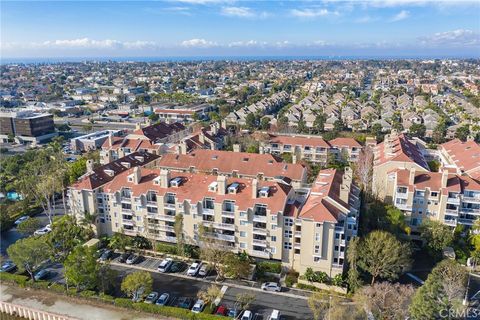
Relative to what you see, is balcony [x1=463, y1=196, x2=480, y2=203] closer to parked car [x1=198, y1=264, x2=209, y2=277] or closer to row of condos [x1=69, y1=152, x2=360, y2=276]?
row of condos [x1=69, y1=152, x2=360, y2=276]

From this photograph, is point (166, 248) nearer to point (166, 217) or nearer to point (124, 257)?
point (166, 217)

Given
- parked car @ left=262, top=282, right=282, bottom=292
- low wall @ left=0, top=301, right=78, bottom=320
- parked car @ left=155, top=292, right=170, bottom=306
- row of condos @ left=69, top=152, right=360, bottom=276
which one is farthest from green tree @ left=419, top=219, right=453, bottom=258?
low wall @ left=0, top=301, right=78, bottom=320

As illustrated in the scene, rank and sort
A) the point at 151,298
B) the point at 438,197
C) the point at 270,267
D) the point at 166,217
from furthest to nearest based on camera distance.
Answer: the point at 438,197 → the point at 166,217 → the point at 270,267 → the point at 151,298

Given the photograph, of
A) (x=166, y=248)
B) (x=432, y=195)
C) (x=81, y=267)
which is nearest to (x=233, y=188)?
(x=166, y=248)

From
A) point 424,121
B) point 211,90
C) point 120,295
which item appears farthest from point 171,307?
point 211,90

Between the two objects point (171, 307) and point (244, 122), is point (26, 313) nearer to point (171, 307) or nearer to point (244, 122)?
point (171, 307)

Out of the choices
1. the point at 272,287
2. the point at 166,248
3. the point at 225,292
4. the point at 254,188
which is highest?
the point at 254,188

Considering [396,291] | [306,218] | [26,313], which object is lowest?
[26,313]
